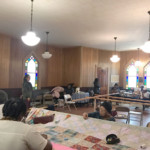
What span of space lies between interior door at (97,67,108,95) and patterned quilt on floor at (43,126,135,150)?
737cm

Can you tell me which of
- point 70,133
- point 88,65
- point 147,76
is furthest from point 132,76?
point 70,133

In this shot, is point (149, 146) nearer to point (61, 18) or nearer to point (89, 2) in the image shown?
point (89, 2)

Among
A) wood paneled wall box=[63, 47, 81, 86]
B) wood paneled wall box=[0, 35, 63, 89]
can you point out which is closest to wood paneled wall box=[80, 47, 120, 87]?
wood paneled wall box=[63, 47, 81, 86]

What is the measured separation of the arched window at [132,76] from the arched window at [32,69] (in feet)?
18.1

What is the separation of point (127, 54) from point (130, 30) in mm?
4781

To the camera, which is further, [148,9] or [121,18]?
[121,18]

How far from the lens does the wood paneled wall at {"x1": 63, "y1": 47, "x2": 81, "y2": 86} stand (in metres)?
8.84

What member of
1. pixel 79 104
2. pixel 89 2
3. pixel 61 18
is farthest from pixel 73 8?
pixel 79 104

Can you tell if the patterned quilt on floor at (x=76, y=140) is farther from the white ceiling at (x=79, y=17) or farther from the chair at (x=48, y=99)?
the chair at (x=48, y=99)

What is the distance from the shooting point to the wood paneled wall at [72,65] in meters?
8.84

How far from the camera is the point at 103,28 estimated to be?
537 cm

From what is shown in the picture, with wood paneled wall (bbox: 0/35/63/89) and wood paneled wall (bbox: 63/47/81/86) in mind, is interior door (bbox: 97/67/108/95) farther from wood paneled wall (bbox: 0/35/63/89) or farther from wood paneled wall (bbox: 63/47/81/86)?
wood paneled wall (bbox: 0/35/63/89)

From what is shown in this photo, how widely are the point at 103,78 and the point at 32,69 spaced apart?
4193mm

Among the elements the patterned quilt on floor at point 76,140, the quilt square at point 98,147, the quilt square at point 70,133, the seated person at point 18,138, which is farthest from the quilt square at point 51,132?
the seated person at point 18,138
